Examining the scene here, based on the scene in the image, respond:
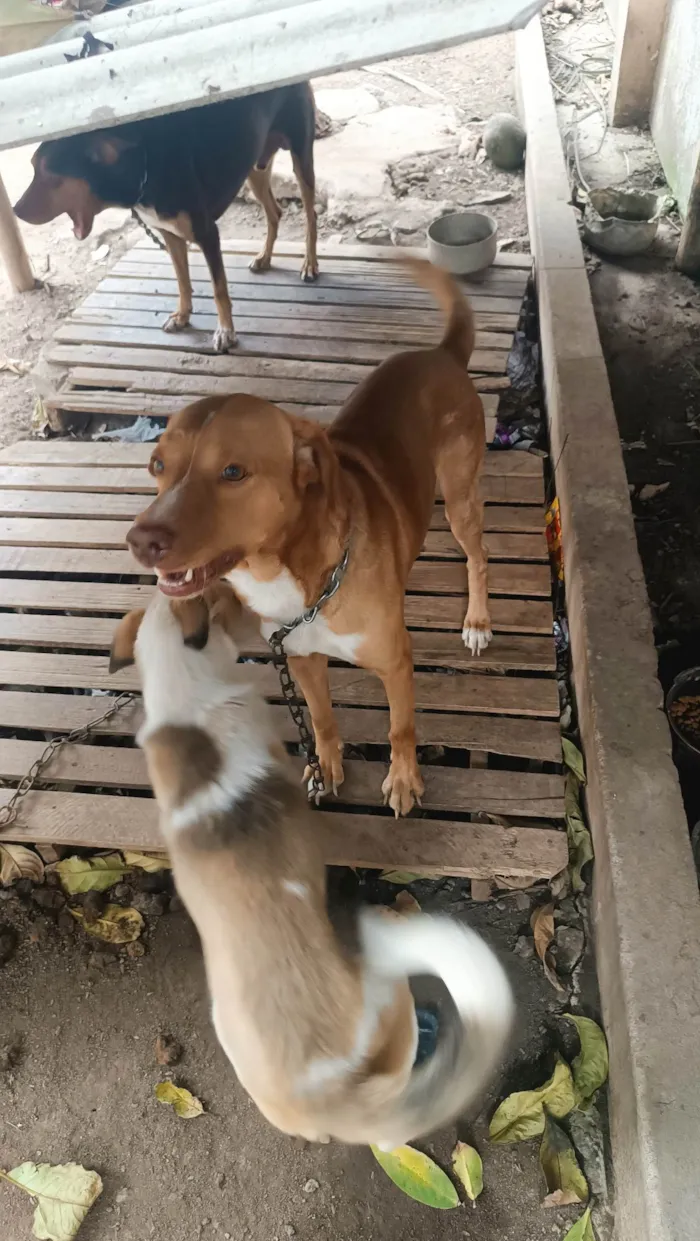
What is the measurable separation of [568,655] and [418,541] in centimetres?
99

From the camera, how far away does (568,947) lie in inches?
94.7

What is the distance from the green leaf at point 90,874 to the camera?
8.66ft

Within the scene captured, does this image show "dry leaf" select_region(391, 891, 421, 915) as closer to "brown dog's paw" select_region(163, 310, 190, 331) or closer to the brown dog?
the brown dog

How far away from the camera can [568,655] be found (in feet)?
10.3

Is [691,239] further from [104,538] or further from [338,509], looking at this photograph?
[338,509]

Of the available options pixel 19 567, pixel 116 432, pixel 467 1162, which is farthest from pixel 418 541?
pixel 116 432

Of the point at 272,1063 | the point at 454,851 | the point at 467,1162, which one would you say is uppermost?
the point at 272,1063

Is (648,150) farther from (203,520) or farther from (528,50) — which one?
(203,520)

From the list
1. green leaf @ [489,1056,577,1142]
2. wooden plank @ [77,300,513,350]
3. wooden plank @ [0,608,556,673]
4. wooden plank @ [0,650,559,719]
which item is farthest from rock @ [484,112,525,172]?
green leaf @ [489,1056,577,1142]

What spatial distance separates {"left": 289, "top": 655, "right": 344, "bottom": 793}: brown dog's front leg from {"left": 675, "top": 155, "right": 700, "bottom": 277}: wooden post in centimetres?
393

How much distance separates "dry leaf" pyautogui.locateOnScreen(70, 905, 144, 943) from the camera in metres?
2.52

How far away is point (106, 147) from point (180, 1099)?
3.85 m

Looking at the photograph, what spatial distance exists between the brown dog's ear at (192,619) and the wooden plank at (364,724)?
0.78m

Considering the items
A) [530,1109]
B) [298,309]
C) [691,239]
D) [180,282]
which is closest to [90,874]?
[530,1109]
